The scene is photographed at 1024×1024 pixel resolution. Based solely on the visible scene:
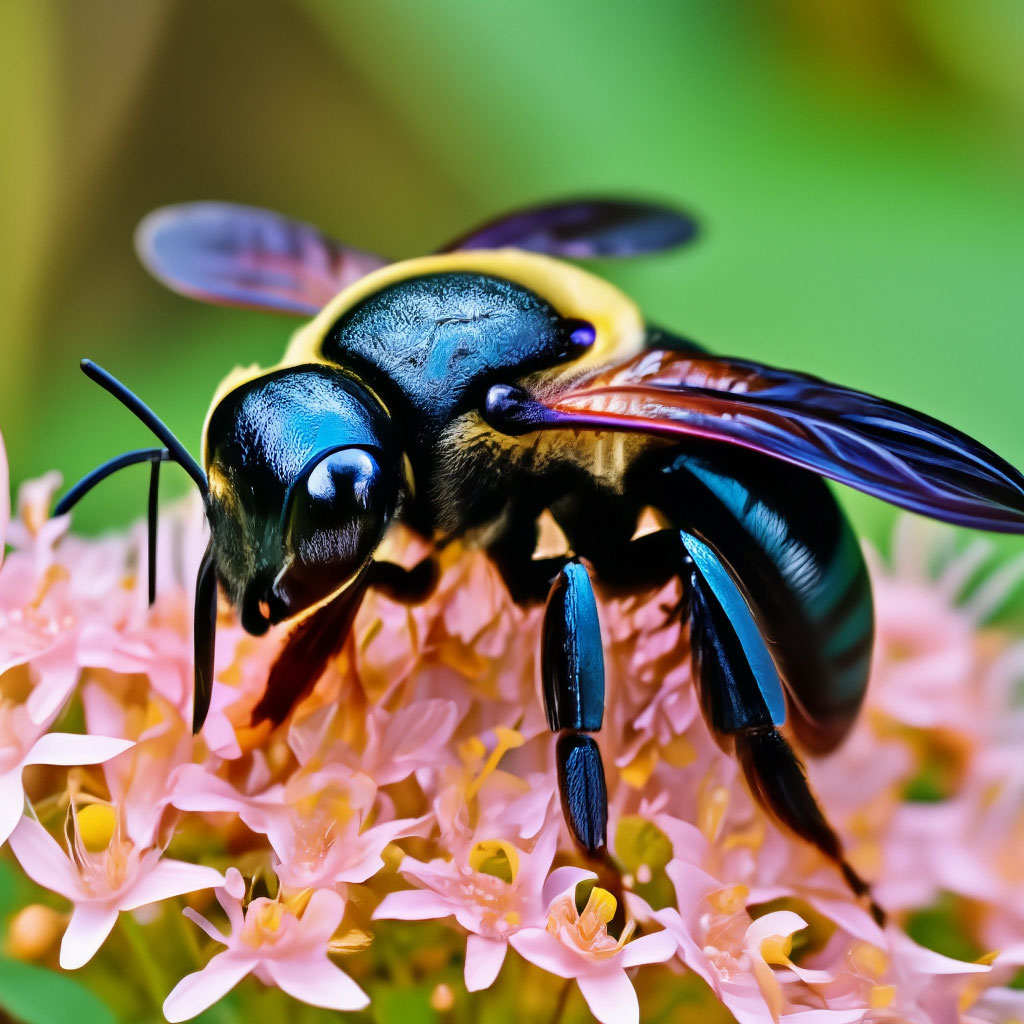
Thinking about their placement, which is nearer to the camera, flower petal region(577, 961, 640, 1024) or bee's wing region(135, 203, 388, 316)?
flower petal region(577, 961, 640, 1024)

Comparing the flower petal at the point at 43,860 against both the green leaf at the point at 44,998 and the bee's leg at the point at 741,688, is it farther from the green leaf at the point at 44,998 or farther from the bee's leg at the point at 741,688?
the bee's leg at the point at 741,688

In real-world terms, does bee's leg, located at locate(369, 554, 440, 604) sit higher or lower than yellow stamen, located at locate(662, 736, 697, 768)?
higher

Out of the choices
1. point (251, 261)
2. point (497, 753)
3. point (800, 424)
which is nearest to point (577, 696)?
→ point (497, 753)

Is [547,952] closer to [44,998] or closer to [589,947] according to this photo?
[589,947]

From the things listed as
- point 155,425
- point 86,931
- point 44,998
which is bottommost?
point 44,998

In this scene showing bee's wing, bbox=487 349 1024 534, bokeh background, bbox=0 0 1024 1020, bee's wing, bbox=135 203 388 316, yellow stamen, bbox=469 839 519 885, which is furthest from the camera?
bokeh background, bbox=0 0 1024 1020

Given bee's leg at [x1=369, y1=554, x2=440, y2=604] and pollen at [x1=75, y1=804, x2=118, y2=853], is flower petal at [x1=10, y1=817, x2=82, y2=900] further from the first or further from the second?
bee's leg at [x1=369, y1=554, x2=440, y2=604]

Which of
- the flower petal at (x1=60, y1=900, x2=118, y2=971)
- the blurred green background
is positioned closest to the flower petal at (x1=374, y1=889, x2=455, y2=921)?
the flower petal at (x1=60, y1=900, x2=118, y2=971)
